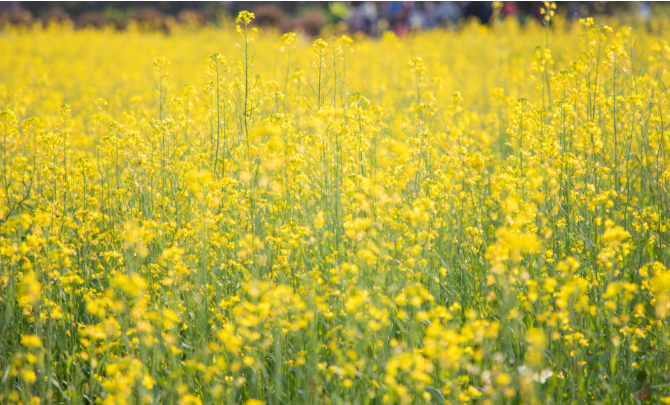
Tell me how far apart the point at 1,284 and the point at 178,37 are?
47.2 feet

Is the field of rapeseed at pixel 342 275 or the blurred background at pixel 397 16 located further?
the blurred background at pixel 397 16

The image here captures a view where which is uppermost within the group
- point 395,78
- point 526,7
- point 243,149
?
point 526,7

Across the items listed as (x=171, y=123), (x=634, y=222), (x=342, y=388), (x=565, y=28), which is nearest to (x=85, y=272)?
(x=171, y=123)

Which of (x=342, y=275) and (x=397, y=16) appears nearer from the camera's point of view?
(x=342, y=275)

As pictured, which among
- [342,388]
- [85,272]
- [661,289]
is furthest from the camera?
[85,272]

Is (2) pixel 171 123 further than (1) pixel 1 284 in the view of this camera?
Yes

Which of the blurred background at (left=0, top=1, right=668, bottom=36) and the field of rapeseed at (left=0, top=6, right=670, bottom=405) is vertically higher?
the blurred background at (left=0, top=1, right=668, bottom=36)

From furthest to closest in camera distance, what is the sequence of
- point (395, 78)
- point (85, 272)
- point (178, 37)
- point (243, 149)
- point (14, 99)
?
point (178, 37) → point (395, 78) → point (14, 99) → point (243, 149) → point (85, 272)

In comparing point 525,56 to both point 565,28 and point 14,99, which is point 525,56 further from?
point 14,99

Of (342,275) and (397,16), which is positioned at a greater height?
(397,16)

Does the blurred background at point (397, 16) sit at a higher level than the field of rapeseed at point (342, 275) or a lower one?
higher

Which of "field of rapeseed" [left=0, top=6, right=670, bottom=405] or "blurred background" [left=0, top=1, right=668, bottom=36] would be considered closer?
"field of rapeseed" [left=0, top=6, right=670, bottom=405]

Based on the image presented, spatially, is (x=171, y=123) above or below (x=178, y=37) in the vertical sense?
below

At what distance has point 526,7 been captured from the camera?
17828mm
